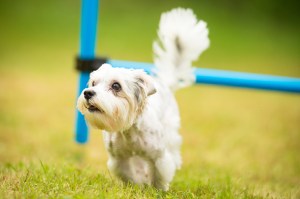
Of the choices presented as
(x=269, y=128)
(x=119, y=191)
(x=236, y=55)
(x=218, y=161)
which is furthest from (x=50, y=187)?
(x=236, y=55)

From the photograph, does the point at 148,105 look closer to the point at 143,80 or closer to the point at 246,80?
the point at 143,80

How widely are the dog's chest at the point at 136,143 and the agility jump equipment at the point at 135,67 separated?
1298 mm

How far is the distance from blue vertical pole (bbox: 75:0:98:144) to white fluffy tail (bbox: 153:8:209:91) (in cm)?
85

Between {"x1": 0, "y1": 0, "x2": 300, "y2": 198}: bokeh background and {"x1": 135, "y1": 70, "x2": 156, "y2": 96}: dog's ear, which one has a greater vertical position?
{"x1": 135, "y1": 70, "x2": 156, "y2": 96}: dog's ear

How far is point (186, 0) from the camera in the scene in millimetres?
19656

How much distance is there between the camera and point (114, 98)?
13.8 ft

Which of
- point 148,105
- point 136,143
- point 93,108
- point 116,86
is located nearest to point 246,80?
point 148,105

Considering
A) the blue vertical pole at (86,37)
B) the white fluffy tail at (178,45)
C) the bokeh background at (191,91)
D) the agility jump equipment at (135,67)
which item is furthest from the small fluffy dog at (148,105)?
the blue vertical pole at (86,37)

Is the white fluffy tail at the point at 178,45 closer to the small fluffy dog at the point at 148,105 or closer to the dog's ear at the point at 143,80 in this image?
the small fluffy dog at the point at 148,105

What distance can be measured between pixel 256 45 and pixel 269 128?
912 centimetres

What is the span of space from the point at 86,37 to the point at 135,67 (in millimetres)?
622

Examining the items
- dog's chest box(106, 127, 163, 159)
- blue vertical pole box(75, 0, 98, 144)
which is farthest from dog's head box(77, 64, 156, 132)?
blue vertical pole box(75, 0, 98, 144)

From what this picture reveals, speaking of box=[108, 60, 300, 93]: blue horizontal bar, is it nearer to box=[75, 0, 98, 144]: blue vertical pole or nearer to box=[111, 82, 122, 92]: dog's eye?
box=[75, 0, 98, 144]: blue vertical pole

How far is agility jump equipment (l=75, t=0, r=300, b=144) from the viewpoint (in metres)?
5.95
